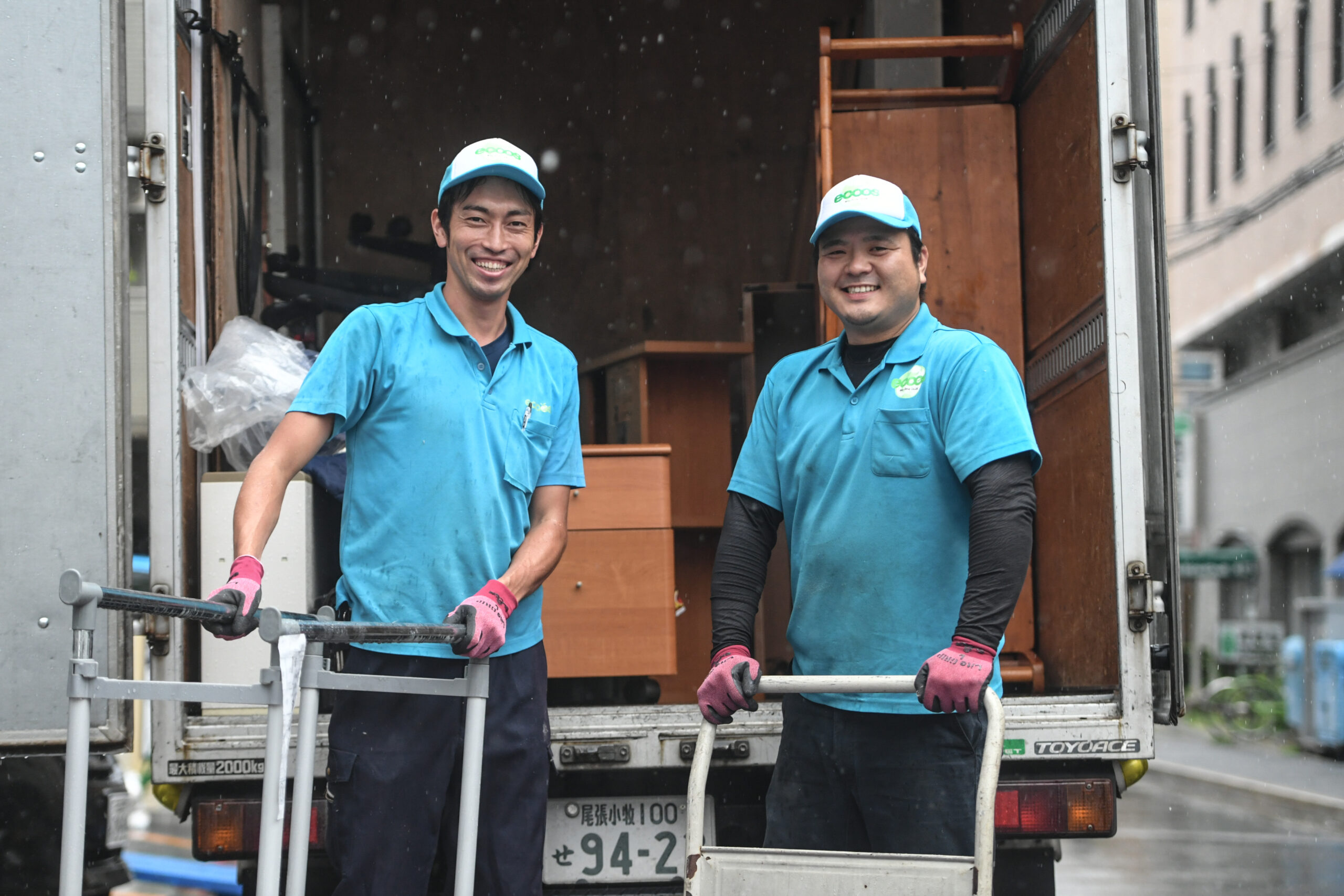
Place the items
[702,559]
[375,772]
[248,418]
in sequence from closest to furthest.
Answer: [375,772], [248,418], [702,559]

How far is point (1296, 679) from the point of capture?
14203mm

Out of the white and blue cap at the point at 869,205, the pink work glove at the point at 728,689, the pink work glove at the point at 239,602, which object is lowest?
the pink work glove at the point at 728,689

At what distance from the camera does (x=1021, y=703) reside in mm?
3162

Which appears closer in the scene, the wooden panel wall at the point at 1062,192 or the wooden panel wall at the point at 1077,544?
the wooden panel wall at the point at 1077,544

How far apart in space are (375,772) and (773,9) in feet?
15.8

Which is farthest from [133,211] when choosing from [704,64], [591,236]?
[704,64]

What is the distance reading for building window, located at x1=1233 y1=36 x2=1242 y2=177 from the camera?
2247 cm

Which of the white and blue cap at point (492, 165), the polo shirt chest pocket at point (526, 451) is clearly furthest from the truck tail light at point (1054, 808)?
the white and blue cap at point (492, 165)

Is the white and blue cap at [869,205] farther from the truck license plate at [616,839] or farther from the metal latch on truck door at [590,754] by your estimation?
the truck license plate at [616,839]

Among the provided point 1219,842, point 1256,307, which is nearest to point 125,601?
point 1219,842

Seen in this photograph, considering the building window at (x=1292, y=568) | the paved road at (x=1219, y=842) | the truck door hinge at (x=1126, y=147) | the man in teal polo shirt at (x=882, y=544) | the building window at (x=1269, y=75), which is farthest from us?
the building window at (x=1269, y=75)

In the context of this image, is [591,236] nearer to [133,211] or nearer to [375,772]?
[133,211]

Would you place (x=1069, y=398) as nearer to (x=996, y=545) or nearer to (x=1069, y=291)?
(x=1069, y=291)

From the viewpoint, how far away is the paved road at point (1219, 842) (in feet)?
24.5
